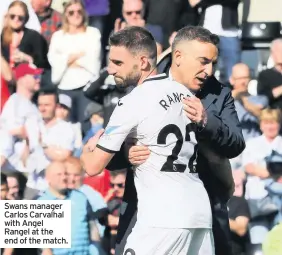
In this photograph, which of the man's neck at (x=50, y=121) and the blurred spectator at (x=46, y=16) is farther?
the blurred spectator at (x=46, y=16)

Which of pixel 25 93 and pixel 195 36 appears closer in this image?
pixel 195 36

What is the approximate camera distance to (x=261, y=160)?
9375 mm

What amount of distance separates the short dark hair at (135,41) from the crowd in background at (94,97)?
371 cm

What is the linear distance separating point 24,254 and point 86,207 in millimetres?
807

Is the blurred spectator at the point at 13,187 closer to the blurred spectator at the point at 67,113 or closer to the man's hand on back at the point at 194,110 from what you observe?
the blurred spectator at the point at 67,113

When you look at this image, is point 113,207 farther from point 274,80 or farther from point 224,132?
point 224,132

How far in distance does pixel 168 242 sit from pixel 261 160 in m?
4.13

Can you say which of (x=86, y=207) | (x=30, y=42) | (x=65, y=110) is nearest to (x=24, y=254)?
(x=86, y=207)

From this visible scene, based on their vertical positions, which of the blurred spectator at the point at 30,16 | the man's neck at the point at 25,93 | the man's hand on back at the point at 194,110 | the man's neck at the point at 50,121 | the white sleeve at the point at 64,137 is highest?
the blurred spectator at the point at 30,16

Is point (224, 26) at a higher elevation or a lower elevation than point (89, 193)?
higher

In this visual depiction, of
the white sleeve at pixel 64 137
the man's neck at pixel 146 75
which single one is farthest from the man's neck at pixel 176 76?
the white sleeve at pixel 64 137

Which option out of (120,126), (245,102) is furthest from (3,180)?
(120,126)

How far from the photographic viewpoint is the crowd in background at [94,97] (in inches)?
368

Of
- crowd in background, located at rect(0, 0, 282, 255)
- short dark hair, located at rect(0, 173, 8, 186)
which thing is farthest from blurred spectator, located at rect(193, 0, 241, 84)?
short dark hair, located at rect(0, 173, 8, 186)
